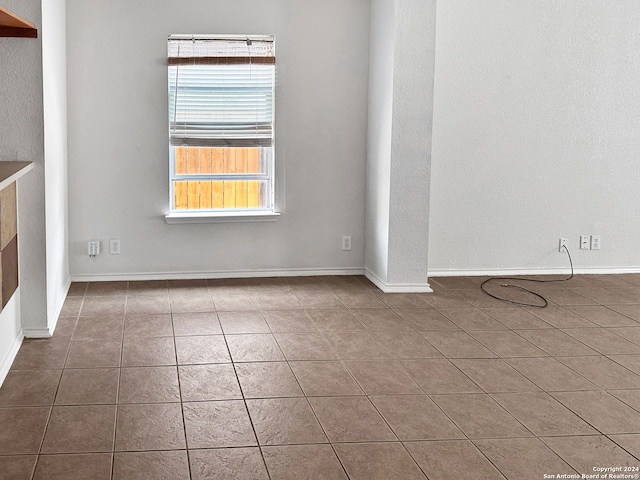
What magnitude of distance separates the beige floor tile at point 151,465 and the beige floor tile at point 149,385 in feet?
1.87

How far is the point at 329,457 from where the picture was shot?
117 inches

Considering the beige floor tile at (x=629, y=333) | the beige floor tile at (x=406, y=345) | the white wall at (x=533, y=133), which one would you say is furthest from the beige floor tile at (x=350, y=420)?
the white wall at (x=533, y=133)

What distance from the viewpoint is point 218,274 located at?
20.1 feet

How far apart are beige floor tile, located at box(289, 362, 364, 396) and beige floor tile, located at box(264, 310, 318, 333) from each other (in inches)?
26.0

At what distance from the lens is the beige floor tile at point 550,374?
3.79 metres

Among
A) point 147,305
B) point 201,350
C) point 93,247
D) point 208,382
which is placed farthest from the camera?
point 93,247

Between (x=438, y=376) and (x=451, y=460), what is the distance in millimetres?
979

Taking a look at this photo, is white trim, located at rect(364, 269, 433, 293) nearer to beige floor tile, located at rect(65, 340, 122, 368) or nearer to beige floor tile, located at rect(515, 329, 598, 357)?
beige floor tile, located at rect(515, 329, 598, 357)

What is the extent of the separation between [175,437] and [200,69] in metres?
3.47

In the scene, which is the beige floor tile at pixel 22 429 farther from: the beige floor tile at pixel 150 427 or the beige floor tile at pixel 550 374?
the beige floor tile at pixel 550 374

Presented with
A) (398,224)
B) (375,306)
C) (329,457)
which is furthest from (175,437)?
(398,224)

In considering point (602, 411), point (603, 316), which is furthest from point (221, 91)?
point (602, 411)

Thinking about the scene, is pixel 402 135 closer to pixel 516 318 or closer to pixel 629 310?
pixel 516 318

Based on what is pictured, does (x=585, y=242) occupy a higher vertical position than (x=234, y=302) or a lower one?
higher
